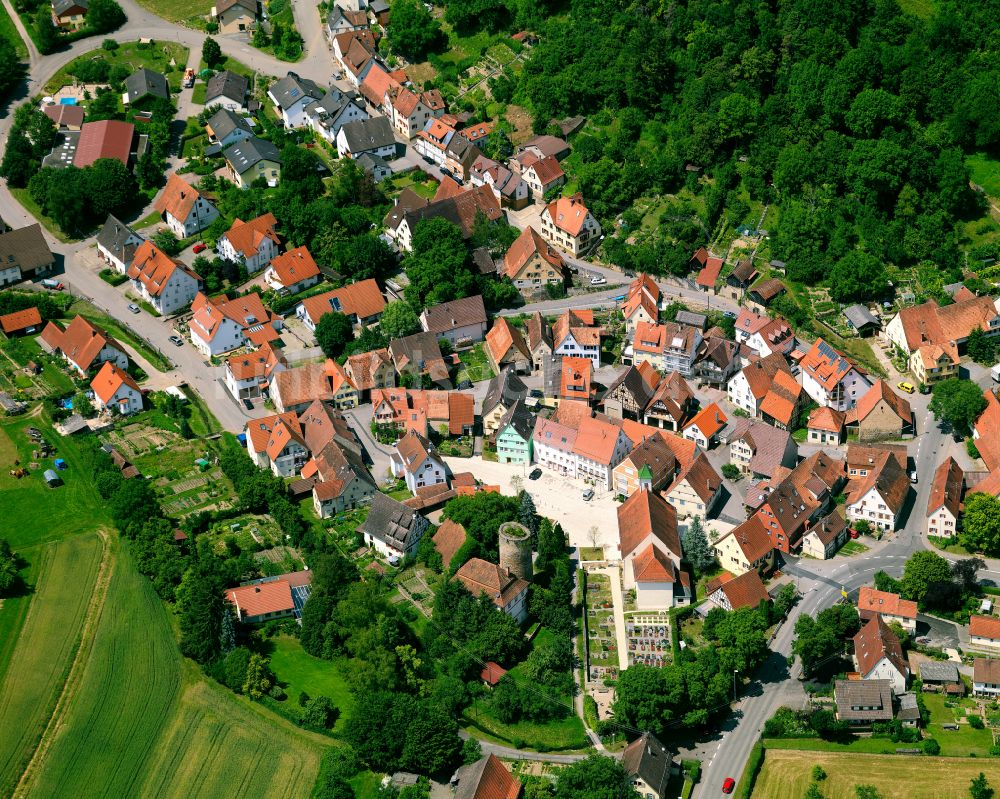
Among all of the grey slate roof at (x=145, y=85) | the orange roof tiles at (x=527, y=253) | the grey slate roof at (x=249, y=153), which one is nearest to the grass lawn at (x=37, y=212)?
the grey slate roof at (x=145, y=85)

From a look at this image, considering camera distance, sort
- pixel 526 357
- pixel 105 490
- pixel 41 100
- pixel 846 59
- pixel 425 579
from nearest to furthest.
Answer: pixel 425 579 → pixel 105 490 → pixel 526 357 → pixel 846 59 → pixel 41 100

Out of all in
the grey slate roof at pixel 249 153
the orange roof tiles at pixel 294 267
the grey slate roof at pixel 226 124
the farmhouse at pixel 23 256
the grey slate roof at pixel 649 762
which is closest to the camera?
the grey slate roof at pixel 649 762

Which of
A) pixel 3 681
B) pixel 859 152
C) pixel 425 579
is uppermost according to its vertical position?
pixel 859 152

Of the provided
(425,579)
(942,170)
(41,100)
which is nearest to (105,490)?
(425,579)

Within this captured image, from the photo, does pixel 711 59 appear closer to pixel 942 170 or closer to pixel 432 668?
pixel 942 170

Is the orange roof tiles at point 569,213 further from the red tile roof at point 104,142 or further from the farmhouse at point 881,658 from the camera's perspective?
the farmhouse at point 881,658

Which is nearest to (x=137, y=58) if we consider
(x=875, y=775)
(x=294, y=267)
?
(x=294, y=267)

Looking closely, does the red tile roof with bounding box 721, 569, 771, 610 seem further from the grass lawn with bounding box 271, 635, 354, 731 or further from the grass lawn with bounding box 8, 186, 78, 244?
the grass lawn with bounding box 8, 186, 78, 244
